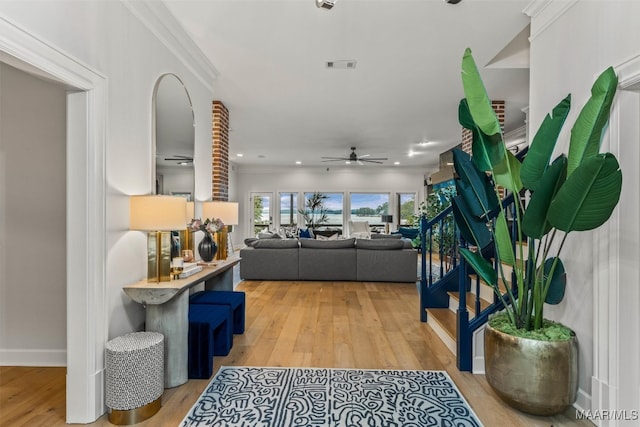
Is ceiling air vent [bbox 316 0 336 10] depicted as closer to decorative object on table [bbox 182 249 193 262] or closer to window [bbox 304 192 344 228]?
decorative object on table [bbox 182 249 193 262]

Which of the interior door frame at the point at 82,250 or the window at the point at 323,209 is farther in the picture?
the window at the point at 323,209

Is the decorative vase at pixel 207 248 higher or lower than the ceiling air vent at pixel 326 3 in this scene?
lower

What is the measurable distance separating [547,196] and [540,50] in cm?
147

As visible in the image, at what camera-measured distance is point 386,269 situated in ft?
20.2

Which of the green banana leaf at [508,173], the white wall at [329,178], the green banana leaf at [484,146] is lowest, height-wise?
the green banana leaf at [508,173]

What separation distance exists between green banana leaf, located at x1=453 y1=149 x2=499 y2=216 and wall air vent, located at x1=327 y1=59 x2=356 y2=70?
6.24ft

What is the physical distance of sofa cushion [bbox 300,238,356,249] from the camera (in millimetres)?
6305

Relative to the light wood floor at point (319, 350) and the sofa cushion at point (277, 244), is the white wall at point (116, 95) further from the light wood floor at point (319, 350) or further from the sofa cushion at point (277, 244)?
the sofa cushion at point (277, 244)

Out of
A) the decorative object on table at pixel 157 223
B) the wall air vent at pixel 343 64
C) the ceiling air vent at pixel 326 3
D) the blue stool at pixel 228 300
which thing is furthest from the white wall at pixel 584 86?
the decorative object on table at pixel 157 223

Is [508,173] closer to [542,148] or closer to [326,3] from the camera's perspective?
[542,148]

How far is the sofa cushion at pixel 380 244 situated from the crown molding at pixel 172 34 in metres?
3.78

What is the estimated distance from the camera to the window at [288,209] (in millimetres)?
12219

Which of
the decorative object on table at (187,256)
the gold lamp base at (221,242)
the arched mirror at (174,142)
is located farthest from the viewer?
the gold lamp base at (221,242)

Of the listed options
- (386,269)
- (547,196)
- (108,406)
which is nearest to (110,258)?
(108,406)
